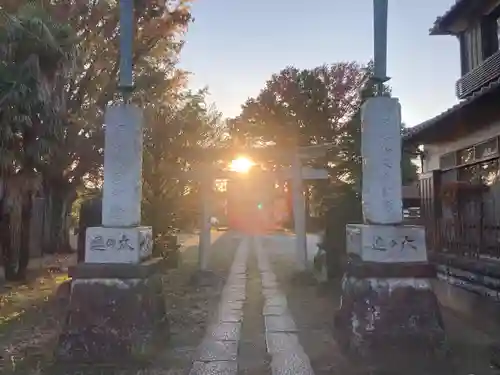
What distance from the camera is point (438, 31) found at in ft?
46.6

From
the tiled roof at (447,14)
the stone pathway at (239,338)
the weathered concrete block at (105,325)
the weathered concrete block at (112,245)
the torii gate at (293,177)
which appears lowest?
the stone pathway at (239,338)

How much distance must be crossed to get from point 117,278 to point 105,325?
508mm

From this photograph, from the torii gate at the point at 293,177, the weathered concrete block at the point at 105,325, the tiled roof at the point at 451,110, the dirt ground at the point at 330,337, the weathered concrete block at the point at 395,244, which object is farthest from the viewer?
→ the torii gate at the point at 293,177

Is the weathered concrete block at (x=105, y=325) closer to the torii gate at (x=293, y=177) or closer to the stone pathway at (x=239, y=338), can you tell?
the stone pathway at (x=239, y=338)

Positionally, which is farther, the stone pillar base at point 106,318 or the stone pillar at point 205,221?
the stone pillar at point 205,221

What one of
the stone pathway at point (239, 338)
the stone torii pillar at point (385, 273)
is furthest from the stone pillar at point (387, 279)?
the stone pathway at point (239, 338)

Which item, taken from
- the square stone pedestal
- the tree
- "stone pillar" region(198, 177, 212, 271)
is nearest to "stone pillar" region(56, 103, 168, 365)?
the square stone pedestal

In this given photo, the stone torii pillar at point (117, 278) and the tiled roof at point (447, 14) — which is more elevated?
the tiled roof at point (447, 14)

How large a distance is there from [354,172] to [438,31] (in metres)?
4.77

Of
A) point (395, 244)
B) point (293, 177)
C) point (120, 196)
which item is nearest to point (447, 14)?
point (293, 177)

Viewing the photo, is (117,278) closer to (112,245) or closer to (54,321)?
(112,245)

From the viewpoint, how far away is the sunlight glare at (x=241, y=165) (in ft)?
48.8

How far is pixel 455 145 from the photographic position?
11.9 m

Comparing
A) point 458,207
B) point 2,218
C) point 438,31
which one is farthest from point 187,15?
point 458,207
